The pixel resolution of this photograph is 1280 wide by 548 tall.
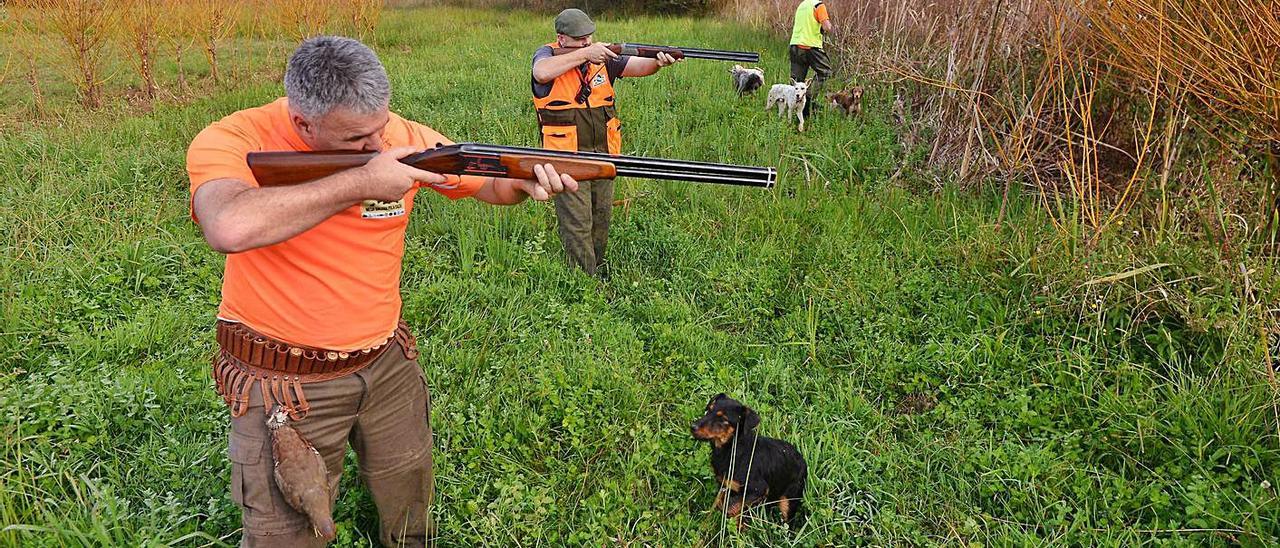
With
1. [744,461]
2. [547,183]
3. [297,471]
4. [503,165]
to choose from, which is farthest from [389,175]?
[744,461]

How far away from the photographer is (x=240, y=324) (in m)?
2.40

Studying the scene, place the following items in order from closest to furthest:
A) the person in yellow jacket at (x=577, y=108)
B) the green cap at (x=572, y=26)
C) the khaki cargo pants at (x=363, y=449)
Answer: the khaki cargo pants at (x=363, y=449) < the person in yellow jacket at (x=577, y=108) < the green cap at (x=572, y=26)

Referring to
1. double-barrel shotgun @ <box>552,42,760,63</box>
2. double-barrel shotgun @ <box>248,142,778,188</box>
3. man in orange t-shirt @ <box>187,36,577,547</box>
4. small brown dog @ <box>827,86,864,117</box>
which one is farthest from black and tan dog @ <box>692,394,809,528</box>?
small brown dog @ <box>827,86,864,117</box>

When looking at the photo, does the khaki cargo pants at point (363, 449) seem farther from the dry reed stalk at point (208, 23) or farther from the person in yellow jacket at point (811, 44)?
the dry reed stalk at point (208, 23)

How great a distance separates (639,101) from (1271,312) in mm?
6831

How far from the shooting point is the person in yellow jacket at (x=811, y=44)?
1009cm

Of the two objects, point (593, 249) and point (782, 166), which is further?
point (782, 166)

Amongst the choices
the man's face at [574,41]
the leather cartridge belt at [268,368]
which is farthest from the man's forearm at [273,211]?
the man's face at [574,41]

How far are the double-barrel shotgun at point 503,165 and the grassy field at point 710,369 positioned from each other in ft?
4.75

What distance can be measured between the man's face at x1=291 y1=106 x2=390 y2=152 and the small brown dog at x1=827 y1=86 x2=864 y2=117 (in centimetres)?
708

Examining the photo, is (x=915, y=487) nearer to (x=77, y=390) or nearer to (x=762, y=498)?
(x=762, y=498)

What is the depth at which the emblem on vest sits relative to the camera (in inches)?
96.0

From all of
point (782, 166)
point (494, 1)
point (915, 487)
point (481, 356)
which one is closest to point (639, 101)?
point (782, 166)

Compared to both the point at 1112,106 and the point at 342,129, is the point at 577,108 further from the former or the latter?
the point at 1112,106
